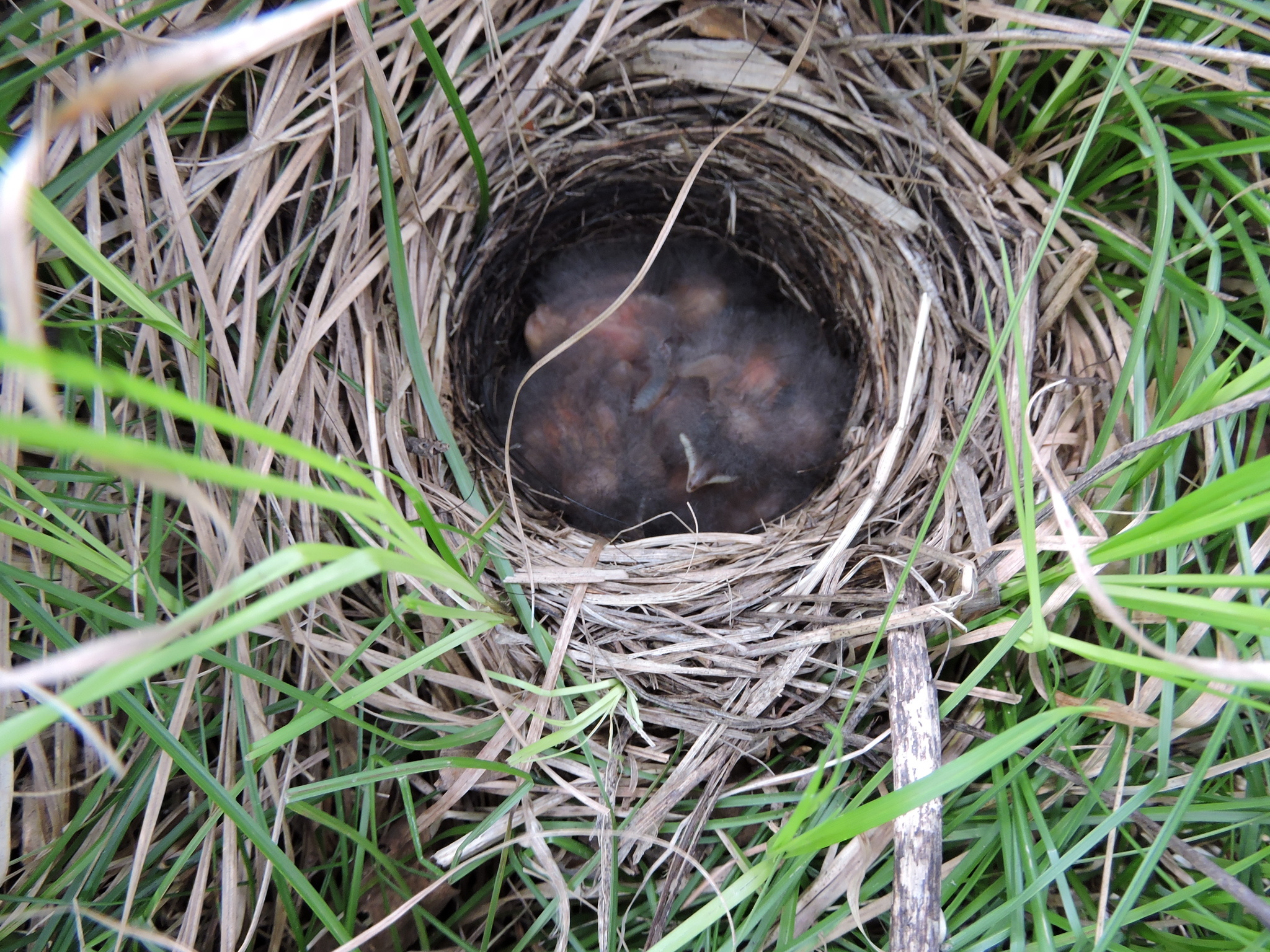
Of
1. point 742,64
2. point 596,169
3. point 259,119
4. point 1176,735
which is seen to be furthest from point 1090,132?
point 259,119

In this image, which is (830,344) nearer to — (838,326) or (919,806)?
(838,326)

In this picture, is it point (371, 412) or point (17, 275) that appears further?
point (371, 412)

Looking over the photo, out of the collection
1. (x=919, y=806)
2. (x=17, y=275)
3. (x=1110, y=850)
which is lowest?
(x=1110, y=850)

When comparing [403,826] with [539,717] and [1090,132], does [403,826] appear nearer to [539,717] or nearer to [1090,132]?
[539,717]

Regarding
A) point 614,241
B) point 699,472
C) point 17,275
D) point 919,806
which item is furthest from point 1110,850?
point 614,241

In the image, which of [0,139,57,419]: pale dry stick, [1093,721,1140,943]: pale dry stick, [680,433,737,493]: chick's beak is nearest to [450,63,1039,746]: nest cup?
[680,433,737,493]: chick's beak

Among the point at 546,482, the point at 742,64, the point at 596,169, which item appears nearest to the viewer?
the point at 742,64

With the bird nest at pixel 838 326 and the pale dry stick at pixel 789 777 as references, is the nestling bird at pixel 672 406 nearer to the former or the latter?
the bird nest at pixel 838 326

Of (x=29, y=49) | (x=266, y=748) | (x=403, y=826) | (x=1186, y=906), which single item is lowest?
(x=1186, y=906)
